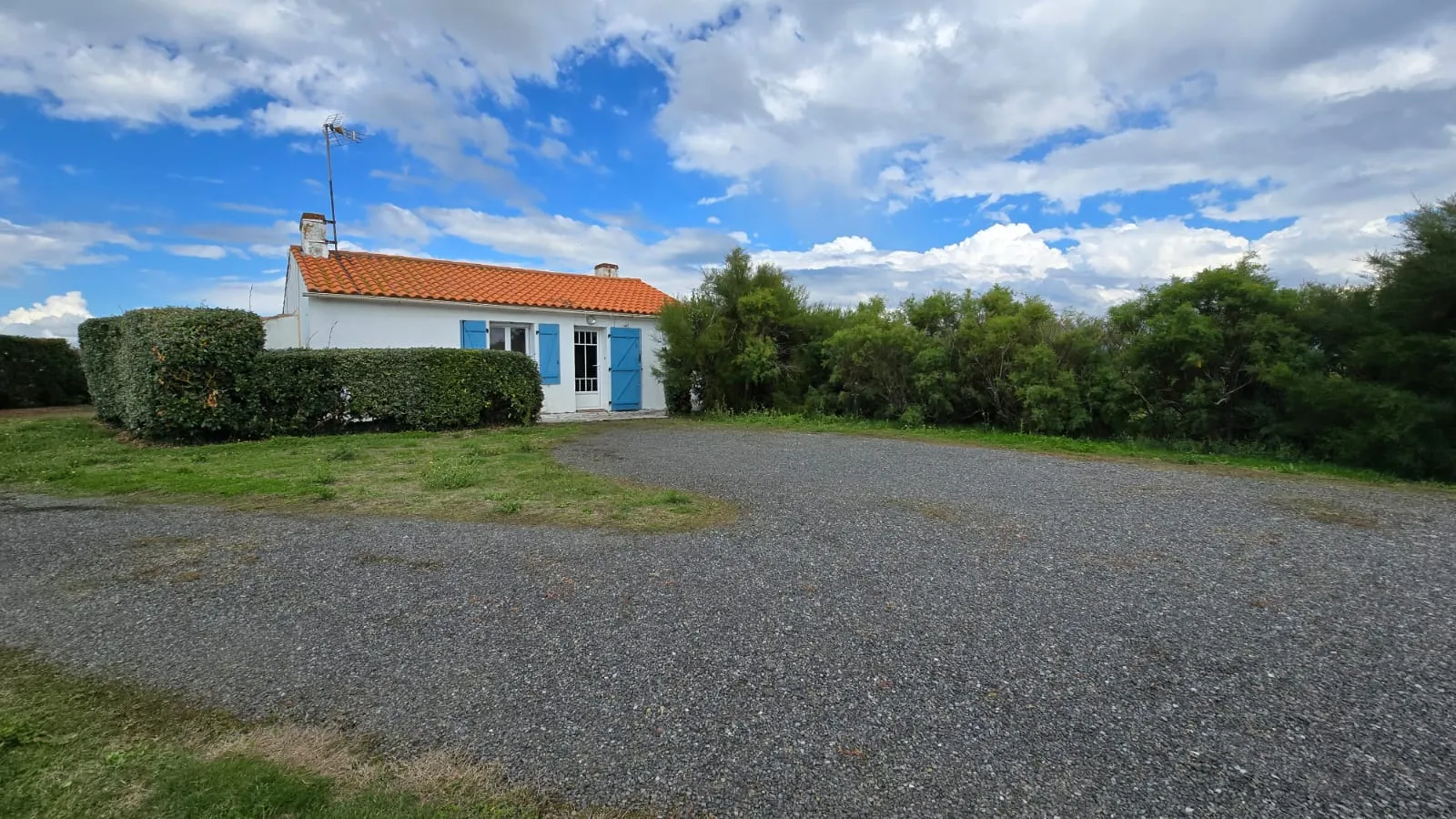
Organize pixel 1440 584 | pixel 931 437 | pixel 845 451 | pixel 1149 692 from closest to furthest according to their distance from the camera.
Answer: pixel 1149 692 → pixel 1440 584 → pixel 845 451 → pixel 931 437

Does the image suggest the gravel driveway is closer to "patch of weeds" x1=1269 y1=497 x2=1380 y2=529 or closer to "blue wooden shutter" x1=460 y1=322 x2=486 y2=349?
"patch of weeds" x1=1269 y1=497 x2=1380 y2=529

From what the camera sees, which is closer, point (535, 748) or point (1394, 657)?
point (535, 748)

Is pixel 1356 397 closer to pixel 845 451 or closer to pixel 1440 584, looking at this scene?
pixel 1440 584

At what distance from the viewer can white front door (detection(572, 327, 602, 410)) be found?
15.7m

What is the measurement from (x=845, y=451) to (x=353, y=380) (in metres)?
8.04

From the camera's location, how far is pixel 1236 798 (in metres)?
1.99

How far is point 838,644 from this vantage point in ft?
9.86

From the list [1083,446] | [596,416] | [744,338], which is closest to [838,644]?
[1083,446]

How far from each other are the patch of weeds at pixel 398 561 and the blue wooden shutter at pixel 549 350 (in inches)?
426

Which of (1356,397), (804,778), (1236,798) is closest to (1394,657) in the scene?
(1236,798)

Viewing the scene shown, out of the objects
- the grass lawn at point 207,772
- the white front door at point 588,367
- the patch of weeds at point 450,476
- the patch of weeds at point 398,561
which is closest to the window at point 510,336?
the white front door at point 588,367

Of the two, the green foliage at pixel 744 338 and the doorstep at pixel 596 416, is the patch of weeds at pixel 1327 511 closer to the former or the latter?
the green foliage at pixel 744 338

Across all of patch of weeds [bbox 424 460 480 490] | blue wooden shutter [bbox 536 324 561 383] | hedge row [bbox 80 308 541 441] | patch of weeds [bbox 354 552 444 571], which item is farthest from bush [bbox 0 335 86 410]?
patch of weeds [bbox 354 552 444 571]

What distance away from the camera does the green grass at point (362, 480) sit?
18.1 ft
